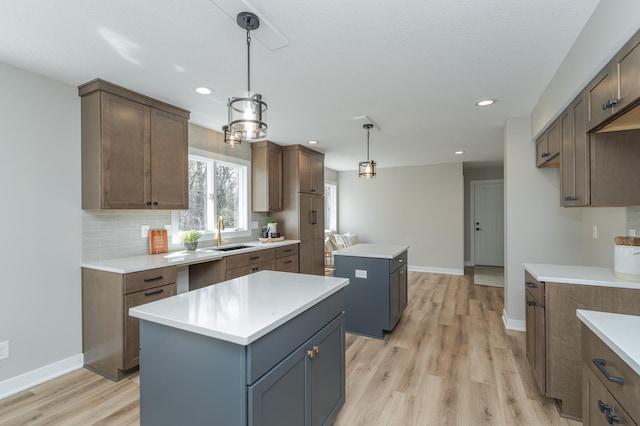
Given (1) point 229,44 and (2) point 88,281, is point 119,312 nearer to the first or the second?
(2) point 88,281

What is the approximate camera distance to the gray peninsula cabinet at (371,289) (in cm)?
321

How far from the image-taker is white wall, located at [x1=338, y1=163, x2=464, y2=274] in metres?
6.52

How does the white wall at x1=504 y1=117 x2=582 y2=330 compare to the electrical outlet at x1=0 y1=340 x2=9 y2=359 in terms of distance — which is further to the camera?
the white wall at x1=504 y1=117 x2=582 y2=330

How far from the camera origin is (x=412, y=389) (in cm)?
229

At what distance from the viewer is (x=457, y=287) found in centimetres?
538

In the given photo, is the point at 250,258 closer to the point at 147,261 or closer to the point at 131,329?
the point at 147,261

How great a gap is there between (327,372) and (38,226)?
253 cm

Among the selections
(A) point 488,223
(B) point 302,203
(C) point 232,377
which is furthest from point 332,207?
(C) point 232,377

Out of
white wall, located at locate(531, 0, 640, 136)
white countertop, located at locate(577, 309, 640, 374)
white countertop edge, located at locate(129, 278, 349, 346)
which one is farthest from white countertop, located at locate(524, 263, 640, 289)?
white countertop edge, located at locate(129, 278, 349, 346)

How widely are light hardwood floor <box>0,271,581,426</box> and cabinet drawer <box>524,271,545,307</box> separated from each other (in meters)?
0.73

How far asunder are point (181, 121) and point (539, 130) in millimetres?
3674

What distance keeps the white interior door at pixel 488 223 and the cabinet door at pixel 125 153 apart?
23.3 ft

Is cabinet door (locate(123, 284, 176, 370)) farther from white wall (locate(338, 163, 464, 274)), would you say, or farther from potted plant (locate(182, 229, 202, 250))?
white wall (locate(338, 163, 464, 274))

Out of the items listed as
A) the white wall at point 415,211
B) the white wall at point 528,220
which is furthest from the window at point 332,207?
the white wall at point 528,220
